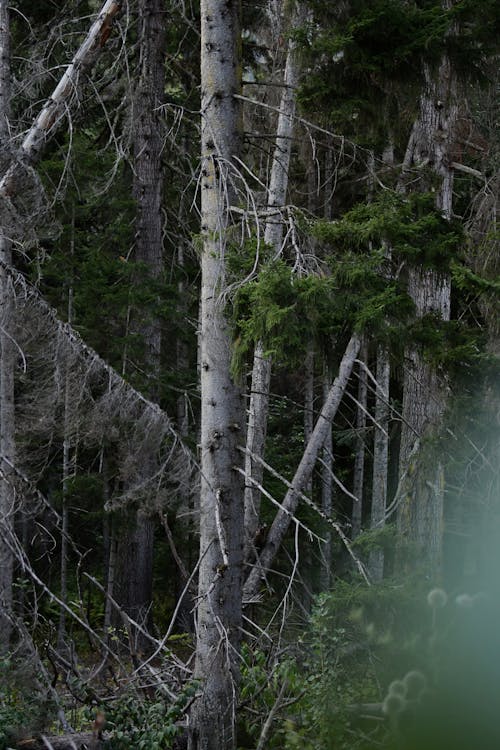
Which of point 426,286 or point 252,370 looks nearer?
point 426,286

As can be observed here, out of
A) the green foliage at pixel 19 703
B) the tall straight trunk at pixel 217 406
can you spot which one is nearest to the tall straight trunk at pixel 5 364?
the green foliage at pixel 19 703

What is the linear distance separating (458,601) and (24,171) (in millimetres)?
7640

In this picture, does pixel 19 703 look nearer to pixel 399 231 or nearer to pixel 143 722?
pixel 143 722

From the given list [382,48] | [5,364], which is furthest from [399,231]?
[5,364]

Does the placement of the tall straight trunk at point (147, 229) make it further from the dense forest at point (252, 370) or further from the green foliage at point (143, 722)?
the green foliage at point (143, 722)

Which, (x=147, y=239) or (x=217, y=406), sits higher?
(x=147, y=239)

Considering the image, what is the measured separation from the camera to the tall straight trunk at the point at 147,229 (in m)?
12.1

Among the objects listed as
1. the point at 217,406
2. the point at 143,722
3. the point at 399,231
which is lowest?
the point at 143,722

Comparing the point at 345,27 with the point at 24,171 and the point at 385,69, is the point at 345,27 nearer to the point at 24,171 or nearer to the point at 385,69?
the point at 385,69

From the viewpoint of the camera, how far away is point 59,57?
1230 cm

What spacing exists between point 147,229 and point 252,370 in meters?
4.83

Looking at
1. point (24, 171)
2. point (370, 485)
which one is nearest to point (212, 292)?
point (24, 171)

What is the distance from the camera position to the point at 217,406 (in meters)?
5.95

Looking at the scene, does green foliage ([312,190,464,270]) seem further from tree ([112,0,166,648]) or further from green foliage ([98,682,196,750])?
tree ([112,0,166,648])
